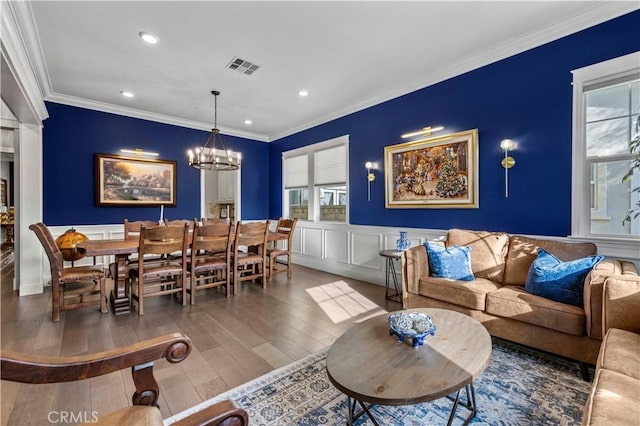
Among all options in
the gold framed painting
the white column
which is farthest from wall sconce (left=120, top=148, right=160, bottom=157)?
the gold framed painting

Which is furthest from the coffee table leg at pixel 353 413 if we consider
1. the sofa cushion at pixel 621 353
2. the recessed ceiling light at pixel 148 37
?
the recessed ceiling light at pixel 148 37

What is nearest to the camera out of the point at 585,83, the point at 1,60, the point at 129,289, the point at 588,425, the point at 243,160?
the point at 588,425

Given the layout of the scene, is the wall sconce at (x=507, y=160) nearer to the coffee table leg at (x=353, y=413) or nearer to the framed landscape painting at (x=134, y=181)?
the coffee table leg at (x=353, y=413)

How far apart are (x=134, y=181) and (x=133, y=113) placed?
1.20 meters

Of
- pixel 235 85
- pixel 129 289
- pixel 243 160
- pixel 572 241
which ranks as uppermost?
pixel 235 85

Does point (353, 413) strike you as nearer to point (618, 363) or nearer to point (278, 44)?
point (618, 363)

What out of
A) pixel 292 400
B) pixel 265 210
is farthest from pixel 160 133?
pixel 292 400

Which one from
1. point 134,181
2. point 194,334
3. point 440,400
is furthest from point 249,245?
point 440,400

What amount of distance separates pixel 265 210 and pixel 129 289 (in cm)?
379

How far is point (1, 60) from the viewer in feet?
8.19

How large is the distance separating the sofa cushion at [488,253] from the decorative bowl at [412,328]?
5.45ft

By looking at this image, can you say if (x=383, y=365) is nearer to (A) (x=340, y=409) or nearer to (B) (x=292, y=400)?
(A) (x=340, y=409)

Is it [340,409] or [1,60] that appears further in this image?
[1,60]

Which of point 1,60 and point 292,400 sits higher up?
point 1,60
